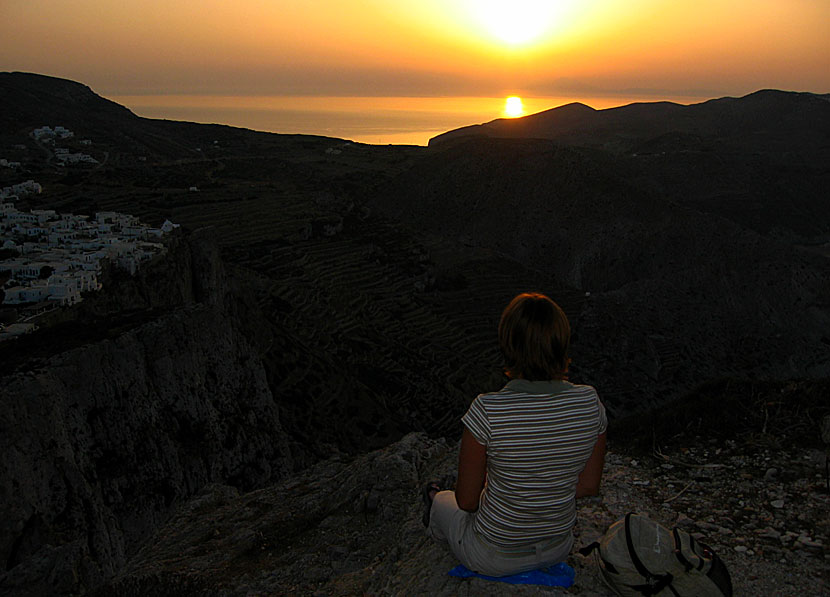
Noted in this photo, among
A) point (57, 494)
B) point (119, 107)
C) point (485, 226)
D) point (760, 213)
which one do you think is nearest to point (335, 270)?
point (485, 226)

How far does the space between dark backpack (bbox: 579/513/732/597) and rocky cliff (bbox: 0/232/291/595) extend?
24.3 ft

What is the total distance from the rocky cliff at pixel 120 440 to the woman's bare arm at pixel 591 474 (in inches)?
289

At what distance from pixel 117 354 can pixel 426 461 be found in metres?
7.36

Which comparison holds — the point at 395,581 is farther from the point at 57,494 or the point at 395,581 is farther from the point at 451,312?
the point at 451,312

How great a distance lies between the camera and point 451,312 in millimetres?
41781

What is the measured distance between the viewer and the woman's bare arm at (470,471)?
3.81 m

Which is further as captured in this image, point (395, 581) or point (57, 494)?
point (57, 494)

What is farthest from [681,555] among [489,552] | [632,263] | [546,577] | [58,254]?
[632,263]

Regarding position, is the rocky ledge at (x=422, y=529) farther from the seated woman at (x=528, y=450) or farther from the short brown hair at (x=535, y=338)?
the short brown hair at (x=535, y=338)

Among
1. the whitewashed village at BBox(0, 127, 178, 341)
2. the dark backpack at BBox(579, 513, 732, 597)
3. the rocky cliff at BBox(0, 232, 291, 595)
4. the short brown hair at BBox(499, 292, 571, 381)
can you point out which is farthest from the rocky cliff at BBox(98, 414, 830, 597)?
the whitewashed village at BBox(0, 127, 178, 341)

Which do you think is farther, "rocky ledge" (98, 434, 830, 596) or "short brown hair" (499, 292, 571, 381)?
"rocky ledge" (98, 434, 830, 596)

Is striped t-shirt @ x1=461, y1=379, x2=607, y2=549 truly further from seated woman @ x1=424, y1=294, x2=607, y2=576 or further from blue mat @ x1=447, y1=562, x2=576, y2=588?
blue mat @ x1=447, y1=562, x2=576, y2=588

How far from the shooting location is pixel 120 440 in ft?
40.5

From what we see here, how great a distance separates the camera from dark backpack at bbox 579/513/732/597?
3998 millimetres
